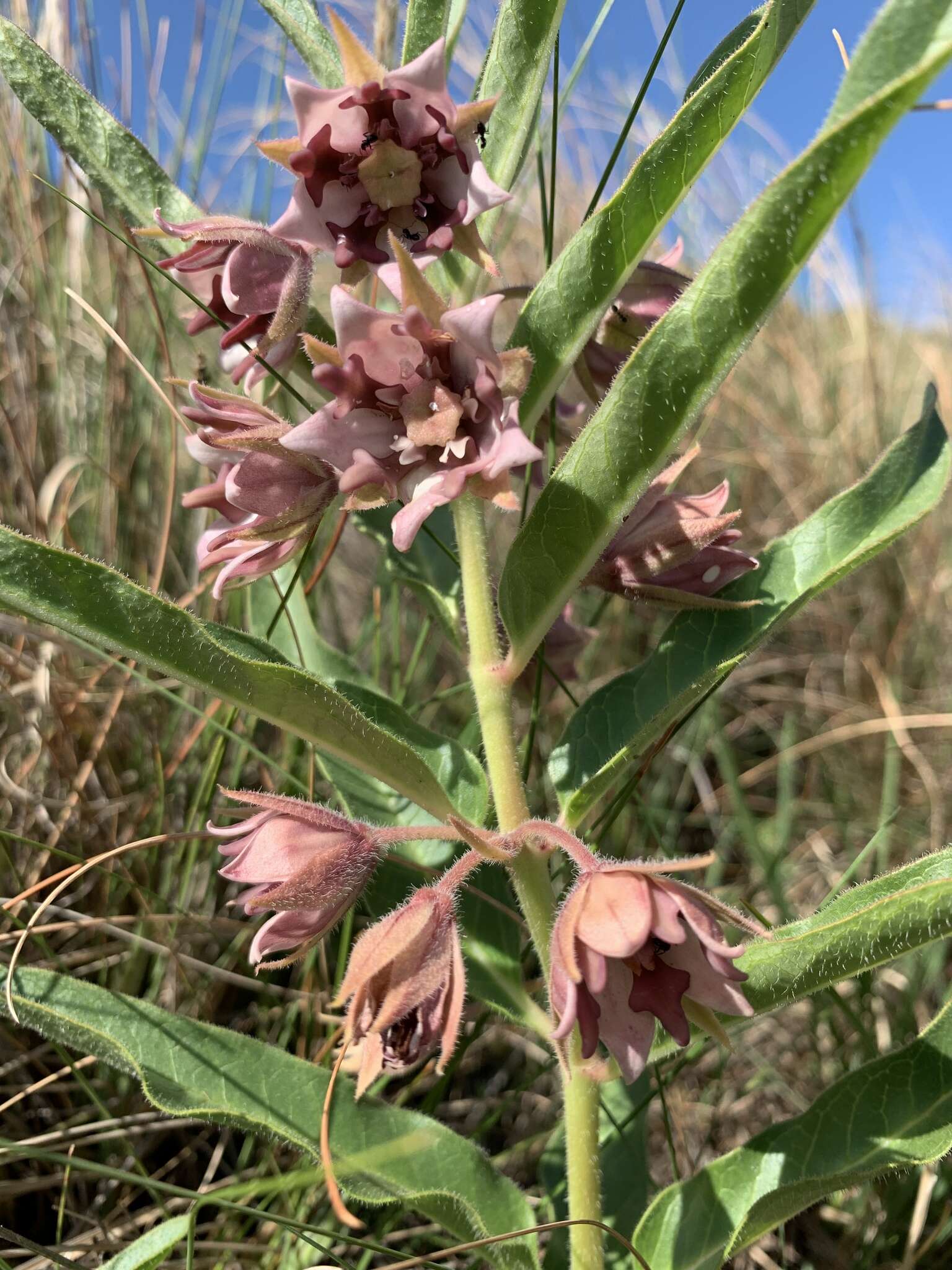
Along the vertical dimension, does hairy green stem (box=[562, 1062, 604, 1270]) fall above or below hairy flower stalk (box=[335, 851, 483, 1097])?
below

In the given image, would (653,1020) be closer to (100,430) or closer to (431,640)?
(431,640)

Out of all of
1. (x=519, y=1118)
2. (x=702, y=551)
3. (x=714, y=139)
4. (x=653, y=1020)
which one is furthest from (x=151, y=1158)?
(x=714, y=139)

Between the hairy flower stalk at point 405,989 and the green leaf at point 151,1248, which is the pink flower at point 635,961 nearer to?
the hairy flower stalk at point 405,989

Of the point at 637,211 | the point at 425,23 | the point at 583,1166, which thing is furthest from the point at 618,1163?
the point at 425,23

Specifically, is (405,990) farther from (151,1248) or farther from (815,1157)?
(815,1157)

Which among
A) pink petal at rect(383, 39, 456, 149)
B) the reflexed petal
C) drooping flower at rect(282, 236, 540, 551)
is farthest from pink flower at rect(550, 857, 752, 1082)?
pink petal at rect(383, 39, 456, 149)

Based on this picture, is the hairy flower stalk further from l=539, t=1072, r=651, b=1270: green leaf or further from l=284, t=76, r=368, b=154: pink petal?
l=284, t=76, r=368, b=154: pink petal

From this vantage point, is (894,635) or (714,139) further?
(894,635)
